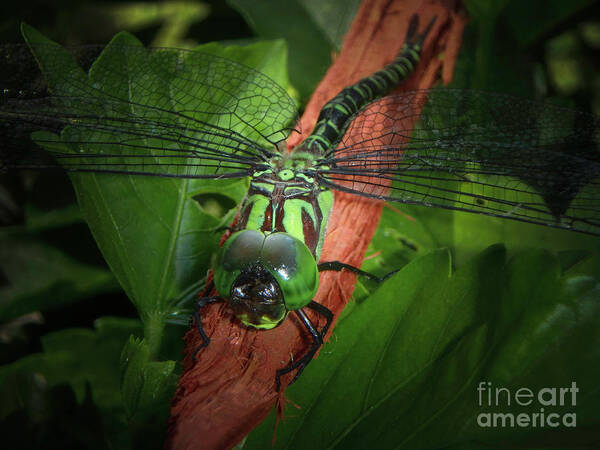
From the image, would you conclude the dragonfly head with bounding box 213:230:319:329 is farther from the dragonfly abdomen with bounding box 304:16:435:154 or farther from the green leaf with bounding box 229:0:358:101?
the green leaf with bounding box 229:0:358:101

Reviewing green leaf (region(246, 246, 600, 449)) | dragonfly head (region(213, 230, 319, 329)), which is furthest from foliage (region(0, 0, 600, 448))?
dragonfly head (region(213, 230, 319, 329))

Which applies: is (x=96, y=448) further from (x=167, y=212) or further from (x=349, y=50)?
(x=349, y=50)

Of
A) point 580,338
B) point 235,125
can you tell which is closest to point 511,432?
point 580,338

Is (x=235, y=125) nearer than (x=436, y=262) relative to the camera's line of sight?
No

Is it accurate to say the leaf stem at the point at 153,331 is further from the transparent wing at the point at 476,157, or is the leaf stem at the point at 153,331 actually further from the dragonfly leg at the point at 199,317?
the transparent wing at the point at 476,157

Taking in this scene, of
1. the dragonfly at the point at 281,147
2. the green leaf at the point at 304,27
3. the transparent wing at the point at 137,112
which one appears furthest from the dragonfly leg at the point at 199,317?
the green leaf at the point at 304,27

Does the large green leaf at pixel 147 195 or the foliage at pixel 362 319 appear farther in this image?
the large green leaf at pixel 147 195

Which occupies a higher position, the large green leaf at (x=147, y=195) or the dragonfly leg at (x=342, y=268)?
the large green leaf at (x=147, y=195)
